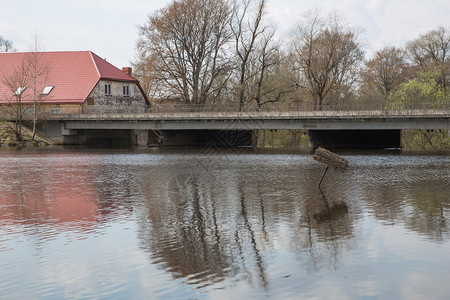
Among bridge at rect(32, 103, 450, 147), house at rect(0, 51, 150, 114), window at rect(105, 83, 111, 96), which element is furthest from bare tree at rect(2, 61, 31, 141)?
window at rect(105, 83, 111, 96)

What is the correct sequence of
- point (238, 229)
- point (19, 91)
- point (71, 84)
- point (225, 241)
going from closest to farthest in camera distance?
point (225, 241) < point (238, 229) < point (19, 91) < point (71, 84)

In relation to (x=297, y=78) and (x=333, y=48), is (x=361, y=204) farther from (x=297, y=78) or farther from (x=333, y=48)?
(x=297, y=78)

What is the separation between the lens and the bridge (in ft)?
160

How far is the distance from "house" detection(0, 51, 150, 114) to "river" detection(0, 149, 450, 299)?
45432mm

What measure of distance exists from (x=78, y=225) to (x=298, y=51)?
5372 cm

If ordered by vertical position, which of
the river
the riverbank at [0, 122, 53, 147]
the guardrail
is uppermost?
the guardrail

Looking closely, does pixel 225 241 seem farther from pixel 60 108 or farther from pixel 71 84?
pixel 71 84

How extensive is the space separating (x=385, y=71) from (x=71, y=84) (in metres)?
38.4

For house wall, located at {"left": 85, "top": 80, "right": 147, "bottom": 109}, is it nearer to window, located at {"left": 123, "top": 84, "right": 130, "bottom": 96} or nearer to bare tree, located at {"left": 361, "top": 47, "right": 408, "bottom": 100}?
window, located at {"left": 123, "top": 84, "right": 130, "bottom": 96}

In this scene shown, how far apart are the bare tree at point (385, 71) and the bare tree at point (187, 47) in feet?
65.7

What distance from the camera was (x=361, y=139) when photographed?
64500 mm

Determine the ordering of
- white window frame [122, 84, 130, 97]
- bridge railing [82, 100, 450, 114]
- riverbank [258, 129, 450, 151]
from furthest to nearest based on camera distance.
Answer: white window frame [122, 84, 130, 97]
riverbank [258, 129, 450, 151]
bridge railing [82, 100, 450, 114]

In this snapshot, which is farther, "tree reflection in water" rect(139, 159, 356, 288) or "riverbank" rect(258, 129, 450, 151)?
"riverbank" rect(258, 129, 450, 151)

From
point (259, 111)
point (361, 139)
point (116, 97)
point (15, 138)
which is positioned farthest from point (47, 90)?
point (361, 139)
